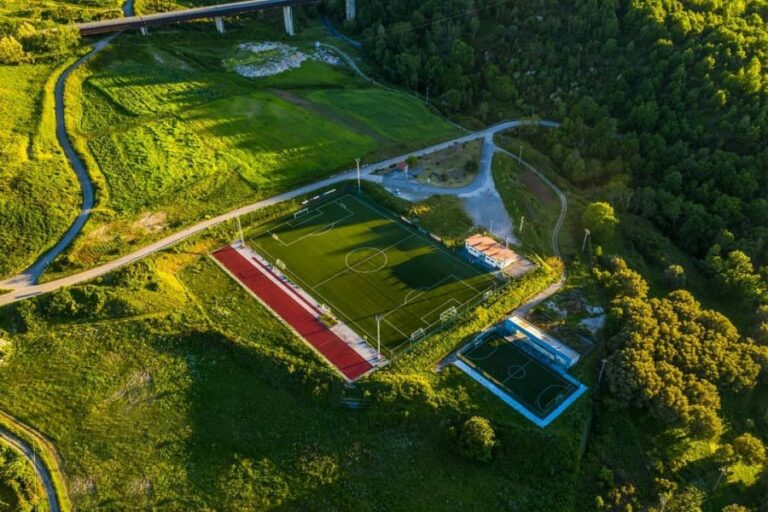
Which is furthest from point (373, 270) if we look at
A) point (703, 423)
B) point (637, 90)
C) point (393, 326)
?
point (637, 90)

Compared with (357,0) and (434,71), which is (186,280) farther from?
(357,0)

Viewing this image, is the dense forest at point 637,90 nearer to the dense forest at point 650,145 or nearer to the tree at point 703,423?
the dense forest at point 650,145

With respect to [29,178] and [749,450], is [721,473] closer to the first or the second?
[749,450]

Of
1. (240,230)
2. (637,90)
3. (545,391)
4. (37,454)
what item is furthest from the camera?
(637,90)

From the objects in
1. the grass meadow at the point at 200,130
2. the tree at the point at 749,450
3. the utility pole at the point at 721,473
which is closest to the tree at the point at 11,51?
the grass meadow at the point at 200,130

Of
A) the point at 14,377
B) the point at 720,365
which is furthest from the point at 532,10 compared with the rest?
the point at 14,377

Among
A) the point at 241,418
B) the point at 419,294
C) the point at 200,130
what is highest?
the point at 200,130
